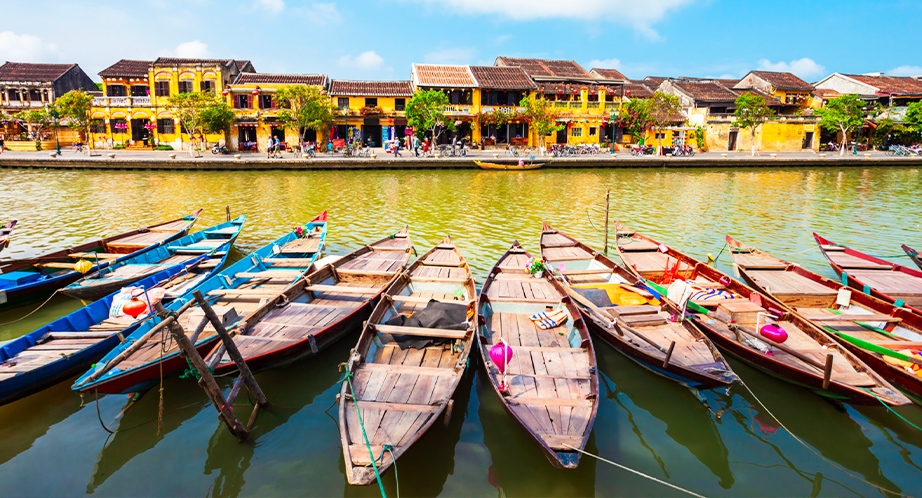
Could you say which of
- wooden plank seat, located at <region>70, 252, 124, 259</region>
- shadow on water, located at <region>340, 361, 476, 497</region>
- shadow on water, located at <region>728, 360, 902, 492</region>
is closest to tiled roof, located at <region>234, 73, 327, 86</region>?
wooden plank seat, located at <region>70, 252, 124, 259</region>

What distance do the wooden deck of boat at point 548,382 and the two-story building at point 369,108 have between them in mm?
38588

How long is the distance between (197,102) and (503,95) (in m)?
25.6

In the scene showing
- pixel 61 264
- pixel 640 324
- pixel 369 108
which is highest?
pixel 369 108

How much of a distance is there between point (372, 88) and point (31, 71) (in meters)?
35.6

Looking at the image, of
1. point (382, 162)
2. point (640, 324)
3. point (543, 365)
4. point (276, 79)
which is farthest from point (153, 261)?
point (276, 79)

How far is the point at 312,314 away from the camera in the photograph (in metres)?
9.09

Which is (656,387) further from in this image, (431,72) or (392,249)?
(431,72)

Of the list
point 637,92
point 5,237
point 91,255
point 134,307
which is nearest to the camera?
point 134,307

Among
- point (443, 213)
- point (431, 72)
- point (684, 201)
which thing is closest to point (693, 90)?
point (431, 72)

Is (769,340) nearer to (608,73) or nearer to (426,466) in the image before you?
(426,466)

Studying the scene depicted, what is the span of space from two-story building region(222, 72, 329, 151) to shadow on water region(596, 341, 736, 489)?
40619 mm

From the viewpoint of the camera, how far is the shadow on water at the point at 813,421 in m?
6.36

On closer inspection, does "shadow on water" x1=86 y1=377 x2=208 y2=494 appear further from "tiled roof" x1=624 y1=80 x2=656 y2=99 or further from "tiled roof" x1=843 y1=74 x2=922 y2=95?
"tiled roof" x1=843 y1=74 x2=922 y2=95

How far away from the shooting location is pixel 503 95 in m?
45.9
